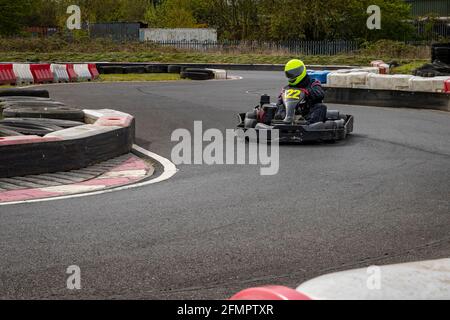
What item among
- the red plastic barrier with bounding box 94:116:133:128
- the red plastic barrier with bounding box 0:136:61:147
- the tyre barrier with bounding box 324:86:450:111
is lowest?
the tyre barrier with bounding box 324:86:450:111

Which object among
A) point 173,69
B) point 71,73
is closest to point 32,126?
point 71,73

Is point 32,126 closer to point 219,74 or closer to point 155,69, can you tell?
point 219,74

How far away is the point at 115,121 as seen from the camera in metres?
10.2

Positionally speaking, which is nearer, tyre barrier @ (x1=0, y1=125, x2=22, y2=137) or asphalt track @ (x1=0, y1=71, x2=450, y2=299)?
asphalt track @ (x1=0, y1=71, x2=450, y2=299)

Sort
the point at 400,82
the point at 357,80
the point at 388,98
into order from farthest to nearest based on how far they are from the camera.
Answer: the point at 357,80
the point at 400,82
the point at 388,98

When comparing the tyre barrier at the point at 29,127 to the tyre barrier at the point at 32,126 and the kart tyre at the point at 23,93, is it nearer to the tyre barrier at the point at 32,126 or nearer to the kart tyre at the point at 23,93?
the tyre barrier at the point at 32,126

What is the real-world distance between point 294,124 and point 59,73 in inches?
670

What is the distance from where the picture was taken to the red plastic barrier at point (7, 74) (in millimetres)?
23281

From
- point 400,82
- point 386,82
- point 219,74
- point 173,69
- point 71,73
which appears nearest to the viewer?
point 400,82

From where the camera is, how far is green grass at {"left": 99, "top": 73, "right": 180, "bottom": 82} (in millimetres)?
27797

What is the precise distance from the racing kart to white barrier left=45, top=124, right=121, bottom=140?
2326 mm

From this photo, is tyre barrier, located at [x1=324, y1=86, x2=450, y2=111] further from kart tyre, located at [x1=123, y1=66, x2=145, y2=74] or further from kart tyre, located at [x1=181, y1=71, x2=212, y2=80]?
kart tyre, located at [x1=123, y1=66, x2=145, y2=74]

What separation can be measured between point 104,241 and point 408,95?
13107 millimetres

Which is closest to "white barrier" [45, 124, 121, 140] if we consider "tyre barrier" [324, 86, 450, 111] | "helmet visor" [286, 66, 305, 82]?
"helmet visor" [286, 66, 305, 82]
